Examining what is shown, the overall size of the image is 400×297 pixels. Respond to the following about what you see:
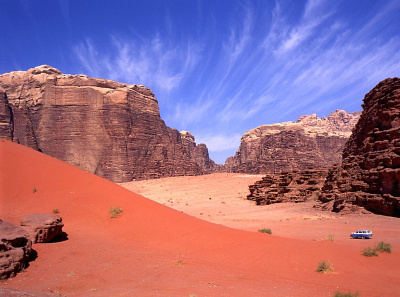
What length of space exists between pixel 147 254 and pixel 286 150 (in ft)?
257

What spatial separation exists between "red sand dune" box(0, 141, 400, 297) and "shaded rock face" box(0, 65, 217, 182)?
49349 millimetres

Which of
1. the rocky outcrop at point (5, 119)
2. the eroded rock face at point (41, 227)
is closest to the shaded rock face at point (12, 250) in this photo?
the eroded rock face at point (41, 227)

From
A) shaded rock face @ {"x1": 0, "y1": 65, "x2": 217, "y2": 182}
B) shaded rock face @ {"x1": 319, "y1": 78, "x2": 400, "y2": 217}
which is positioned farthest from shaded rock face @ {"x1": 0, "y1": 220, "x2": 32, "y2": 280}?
shaded rock face @ {"x1": 0, "y1": 65, "x2": 217, "y2": 182}

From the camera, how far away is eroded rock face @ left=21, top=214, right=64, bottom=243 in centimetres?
→ 713

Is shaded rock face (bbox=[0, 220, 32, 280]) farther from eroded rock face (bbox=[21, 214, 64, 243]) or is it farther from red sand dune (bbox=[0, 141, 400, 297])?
eroded rock face (bbox=[21, 214, 64, 243])

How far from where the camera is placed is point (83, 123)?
61.3m

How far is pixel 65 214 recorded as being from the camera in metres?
9.47

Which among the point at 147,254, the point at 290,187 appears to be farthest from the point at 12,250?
the point at 290,187

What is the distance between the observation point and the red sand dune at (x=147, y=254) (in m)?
5.38

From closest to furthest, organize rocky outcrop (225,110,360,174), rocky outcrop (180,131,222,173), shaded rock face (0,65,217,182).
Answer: shaded rock face (0,65,217,182), rocky outcrop (225,110,360,174), rocky outcrop (180,131,222,173)

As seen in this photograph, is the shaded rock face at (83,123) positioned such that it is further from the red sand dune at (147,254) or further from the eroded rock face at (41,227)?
the eroded rock face at (41,227)

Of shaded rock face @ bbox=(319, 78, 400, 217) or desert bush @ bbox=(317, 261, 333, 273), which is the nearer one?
desert bush @ bbox=(317, 261, 333, 273)

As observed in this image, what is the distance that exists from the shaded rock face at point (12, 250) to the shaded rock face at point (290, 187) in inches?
1087

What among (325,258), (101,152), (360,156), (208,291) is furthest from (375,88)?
(101,152)
